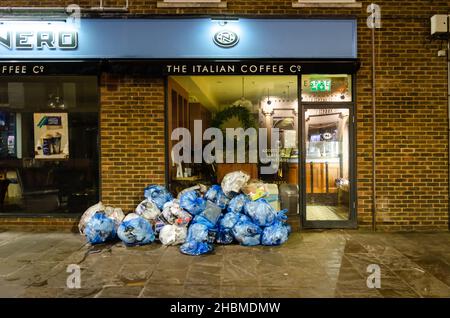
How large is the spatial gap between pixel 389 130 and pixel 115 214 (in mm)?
5034

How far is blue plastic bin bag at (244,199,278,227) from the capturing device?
21.1 ft

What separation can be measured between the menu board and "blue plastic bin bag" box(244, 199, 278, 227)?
12.0 feet

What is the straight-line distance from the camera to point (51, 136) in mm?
7730

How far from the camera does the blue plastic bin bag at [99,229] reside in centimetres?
645

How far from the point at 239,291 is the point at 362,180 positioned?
12.8 feet

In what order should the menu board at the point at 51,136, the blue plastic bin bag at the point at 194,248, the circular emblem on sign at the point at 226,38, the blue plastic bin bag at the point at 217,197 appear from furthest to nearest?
the menu board at the point at 51,136, the circular emblem on sign at the point at 226,38, the blue plastic bin bag at the point at 217,197, the blue plastic bin bag at the point at 194,248

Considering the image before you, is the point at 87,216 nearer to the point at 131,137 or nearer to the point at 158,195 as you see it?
the point at 158,195

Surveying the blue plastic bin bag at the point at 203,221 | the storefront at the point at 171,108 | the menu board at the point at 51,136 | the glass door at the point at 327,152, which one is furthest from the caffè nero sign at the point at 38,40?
the glass door at the point at 327,152

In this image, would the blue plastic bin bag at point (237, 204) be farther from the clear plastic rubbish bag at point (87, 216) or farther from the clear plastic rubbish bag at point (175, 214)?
the clear plastic rubbish bag at point (87, 216)

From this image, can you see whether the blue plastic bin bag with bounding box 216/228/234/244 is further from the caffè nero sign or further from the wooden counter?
the caffè nero sign

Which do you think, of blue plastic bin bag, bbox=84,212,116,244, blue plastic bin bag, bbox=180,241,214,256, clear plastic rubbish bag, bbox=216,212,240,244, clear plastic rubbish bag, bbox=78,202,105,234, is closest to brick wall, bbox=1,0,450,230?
clear plastic rubbish bag, bbox=78,202,105,234

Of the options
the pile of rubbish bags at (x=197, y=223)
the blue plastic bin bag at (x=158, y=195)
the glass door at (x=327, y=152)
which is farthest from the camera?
the glass door at (x=327, y=152)

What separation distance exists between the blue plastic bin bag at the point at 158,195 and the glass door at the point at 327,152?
8.26 ft

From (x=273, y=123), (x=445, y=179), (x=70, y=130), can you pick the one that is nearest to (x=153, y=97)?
(x=70, y=130)
